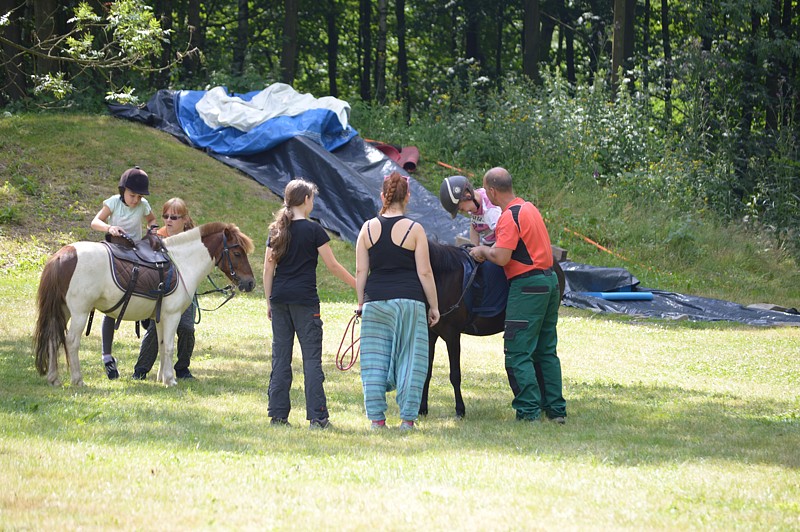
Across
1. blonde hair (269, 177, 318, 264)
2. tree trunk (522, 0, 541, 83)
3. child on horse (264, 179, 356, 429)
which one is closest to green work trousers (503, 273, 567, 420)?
child on horse (264, 179, 356, 429)

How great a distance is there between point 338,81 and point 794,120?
20.1 m

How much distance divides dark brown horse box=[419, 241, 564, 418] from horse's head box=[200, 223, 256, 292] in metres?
2.01

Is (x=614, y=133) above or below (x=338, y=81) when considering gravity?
below

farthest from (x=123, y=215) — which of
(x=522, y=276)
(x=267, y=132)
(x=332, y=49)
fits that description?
(x=332, y=49)

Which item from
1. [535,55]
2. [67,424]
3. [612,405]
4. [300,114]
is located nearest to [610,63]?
[535,55]

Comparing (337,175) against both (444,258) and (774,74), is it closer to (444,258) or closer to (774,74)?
(444,258)

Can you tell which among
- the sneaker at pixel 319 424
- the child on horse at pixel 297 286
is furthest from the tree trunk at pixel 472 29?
the sneaker at pixel 319 424

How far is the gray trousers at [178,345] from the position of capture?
9242 millimetres

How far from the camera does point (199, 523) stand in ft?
14.9

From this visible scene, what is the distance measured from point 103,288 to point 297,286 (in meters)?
2.38

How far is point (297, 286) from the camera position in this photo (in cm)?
712

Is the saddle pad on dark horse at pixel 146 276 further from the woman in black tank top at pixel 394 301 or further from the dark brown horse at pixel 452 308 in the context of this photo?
the dark brown horse at pixel 452 308

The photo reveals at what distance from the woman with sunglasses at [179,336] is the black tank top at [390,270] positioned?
2982 millimetres

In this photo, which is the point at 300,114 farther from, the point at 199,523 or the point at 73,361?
the point at 199,523
